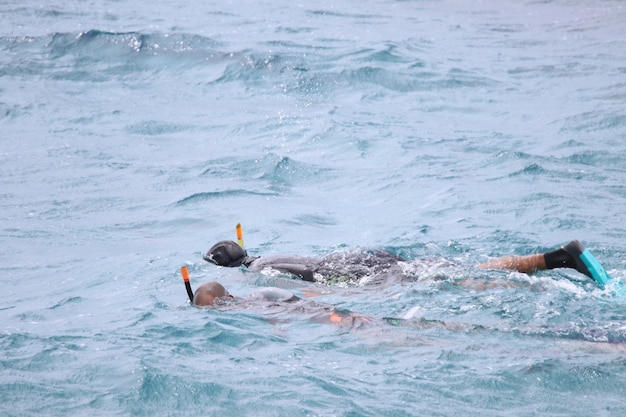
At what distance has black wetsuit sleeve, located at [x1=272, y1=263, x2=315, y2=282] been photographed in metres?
7.83

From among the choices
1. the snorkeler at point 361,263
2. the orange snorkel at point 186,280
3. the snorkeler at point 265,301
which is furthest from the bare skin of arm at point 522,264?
the orange snorkel at point 186,280

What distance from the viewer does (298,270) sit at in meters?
7.86

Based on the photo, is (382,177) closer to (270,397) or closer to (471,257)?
(471,257)

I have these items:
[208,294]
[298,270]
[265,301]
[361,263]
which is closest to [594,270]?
[361,263]

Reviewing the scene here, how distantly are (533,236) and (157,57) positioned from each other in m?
11.1

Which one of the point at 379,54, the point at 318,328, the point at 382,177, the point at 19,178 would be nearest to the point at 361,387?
the point at 318,328

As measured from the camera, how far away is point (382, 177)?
39.1ft

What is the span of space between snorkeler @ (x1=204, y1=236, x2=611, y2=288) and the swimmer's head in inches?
36.3

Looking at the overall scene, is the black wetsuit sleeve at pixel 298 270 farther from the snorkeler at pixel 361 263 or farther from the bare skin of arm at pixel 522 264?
the bare skin of arm at pixel 522 264

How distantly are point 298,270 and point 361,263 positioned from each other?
0.56 metres

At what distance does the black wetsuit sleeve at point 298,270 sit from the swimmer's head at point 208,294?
0.90 meters

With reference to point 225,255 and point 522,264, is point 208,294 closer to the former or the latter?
point 225,255

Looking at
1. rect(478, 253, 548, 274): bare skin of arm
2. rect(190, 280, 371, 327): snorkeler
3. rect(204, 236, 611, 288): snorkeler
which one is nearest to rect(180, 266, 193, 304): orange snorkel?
rect(190, 280, 371, 327): snorkeler

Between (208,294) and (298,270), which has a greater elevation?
(208,294)
